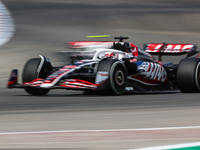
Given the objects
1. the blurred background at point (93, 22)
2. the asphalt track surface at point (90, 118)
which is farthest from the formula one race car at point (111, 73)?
the blurred background at point (93, 22)

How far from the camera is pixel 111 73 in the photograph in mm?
9641

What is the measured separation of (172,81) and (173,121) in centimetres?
566

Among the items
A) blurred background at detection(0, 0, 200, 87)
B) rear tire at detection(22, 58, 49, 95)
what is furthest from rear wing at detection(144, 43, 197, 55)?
blurred background at detection(0, 0, 200, 87)

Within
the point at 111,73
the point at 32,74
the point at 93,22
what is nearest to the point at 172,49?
the point at 111,73

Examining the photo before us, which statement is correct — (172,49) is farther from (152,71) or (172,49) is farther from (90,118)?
(90,118)

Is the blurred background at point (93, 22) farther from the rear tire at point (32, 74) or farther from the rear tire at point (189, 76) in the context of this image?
the rear tire at point (189, 76)

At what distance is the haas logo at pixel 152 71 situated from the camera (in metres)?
10.7

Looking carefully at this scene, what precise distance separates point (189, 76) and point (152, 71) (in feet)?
2.87

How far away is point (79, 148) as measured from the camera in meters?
4.25

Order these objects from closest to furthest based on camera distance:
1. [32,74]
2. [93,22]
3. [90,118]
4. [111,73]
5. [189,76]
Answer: [90,118], [111,73], [32,74], [189,76], [93,22]

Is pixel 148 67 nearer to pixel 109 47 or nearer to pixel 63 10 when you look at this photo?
pixel 109 47

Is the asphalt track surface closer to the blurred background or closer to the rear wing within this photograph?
the rear wing

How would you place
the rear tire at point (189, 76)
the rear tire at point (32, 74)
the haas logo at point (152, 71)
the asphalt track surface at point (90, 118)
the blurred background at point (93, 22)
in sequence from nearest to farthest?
the asphalt track surface at point (90, 118), the rear tire at point (32, 74), the rear tire at point (189, 76), the haas logo at point (152, 71), the blurred background at point (93, 22)

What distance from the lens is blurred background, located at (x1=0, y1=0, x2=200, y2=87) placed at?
24492 mm
